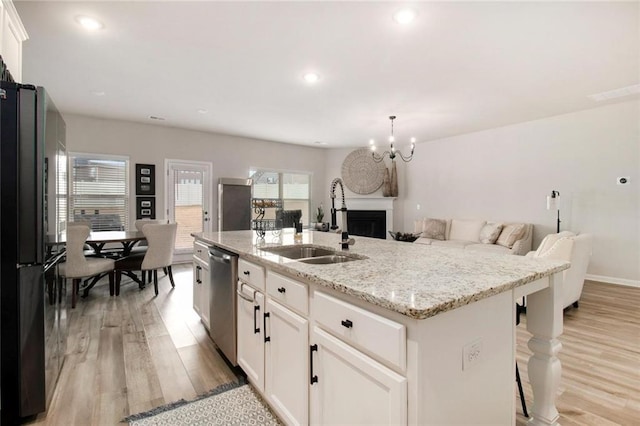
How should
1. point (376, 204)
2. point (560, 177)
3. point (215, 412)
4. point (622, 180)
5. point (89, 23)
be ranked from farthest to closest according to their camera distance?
point (376, 204) → point (560, 177) → point (622, 180) → point (89, 23) → point (215, 412)

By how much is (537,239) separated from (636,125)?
6.88ft

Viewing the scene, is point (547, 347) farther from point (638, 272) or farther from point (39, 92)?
point (638, 272)

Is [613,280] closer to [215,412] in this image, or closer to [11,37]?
[215,412]

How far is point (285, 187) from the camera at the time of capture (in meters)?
7.79

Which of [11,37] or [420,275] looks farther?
[11,37]

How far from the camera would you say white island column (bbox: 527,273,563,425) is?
146 cm

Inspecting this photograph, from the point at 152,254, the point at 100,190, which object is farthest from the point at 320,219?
the point at 100,190

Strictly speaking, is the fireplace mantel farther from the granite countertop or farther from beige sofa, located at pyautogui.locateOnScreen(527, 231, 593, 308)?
the granite countertop

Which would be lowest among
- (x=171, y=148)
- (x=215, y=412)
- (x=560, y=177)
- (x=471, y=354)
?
(x=215, y=412)

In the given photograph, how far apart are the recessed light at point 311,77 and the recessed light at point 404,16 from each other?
1205 mm

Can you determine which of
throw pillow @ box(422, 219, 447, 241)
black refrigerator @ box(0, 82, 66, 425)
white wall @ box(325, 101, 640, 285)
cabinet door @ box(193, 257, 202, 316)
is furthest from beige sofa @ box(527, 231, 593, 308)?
black refrigerator @ box(0, 82, 66, 425)

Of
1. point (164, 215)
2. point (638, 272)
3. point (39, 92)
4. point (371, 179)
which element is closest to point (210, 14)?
point (39, 92)

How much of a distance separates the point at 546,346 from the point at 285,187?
6.74 m

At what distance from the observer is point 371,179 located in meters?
7.57
